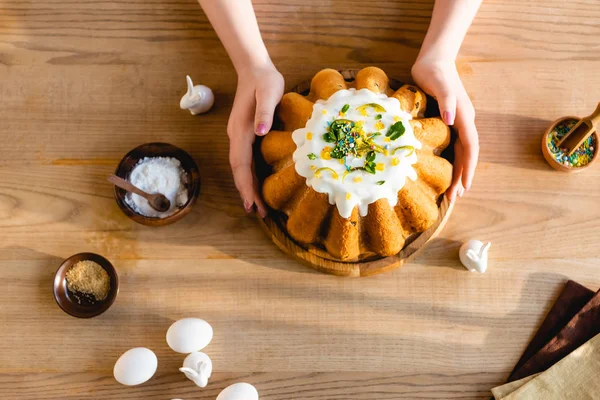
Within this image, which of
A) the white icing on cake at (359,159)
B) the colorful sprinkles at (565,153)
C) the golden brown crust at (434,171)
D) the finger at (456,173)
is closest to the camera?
the white icing on cake at (359,159)

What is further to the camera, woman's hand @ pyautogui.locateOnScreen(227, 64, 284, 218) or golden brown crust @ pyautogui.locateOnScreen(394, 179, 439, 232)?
woman's hand @ pyautogui.locateOnScreen(227, 64, 284, 218)

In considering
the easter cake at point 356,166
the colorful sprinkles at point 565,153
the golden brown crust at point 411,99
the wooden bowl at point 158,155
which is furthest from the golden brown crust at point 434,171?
the wooden bowl at point 158,155

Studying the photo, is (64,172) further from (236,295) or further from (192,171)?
Answer: (236,295)

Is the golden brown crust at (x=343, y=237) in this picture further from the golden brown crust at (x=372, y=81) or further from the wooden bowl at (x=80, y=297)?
the wooden bowl at (x=80, y=297)

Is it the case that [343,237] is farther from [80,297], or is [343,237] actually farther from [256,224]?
[80,297]

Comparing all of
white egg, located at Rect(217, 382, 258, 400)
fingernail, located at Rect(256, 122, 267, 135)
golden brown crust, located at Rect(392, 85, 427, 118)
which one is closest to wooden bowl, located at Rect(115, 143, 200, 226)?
fingernail, located at Rect(256, 122, 267, 135)

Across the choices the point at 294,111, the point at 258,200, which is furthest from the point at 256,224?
the point at 294,111

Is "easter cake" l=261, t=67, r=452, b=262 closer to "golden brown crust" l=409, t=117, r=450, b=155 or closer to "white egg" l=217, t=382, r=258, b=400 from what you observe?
"golden brown crust" l=409, t=117, r=450, b=155
